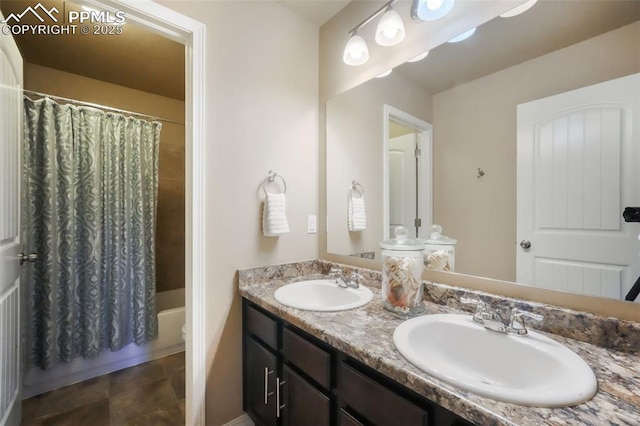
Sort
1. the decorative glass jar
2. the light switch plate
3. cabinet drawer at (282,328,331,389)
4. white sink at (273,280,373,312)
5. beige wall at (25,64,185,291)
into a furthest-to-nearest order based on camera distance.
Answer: beige wall at (25,64,185,291) < the light switch plate < white sink at (273,280,373,312) < the decorative glass jar < cabinet drawer at (282,328,331,389)

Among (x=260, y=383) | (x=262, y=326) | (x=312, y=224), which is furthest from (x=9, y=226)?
(x=312, y=224)

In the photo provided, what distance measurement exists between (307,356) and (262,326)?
0.36 meters

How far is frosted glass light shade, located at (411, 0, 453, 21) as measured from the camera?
1.09 metres

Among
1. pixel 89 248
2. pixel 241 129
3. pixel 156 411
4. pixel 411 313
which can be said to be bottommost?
pixel 156 411

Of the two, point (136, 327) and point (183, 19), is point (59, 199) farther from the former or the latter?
point (183, 19)

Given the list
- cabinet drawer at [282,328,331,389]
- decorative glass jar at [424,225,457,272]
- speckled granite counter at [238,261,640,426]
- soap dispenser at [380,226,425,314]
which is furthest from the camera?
decorative glass jar at [424,225,457,272]

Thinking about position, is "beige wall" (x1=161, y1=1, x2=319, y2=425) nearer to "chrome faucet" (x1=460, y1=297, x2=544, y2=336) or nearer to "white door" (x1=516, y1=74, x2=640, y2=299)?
"chrome faucet" (x1=460, y1=297, x2=544, y2=336)

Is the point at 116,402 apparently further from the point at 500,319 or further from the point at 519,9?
the point at 519,9

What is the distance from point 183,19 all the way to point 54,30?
115cm

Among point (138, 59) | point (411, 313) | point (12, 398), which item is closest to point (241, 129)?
point (411, 313)

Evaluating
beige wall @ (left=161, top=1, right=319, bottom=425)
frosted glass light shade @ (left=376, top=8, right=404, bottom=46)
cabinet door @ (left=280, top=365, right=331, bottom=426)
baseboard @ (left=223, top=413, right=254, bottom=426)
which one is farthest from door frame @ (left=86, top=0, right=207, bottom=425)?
frosted glass light shade @ (left=376, top=8, right=404, bottom=46)

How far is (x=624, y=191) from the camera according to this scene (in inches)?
31.2

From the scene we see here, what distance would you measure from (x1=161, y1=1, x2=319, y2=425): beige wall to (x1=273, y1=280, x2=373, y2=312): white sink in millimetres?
242

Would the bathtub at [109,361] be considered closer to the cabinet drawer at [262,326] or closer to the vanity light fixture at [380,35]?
the cabinet drawer at [262,326]
